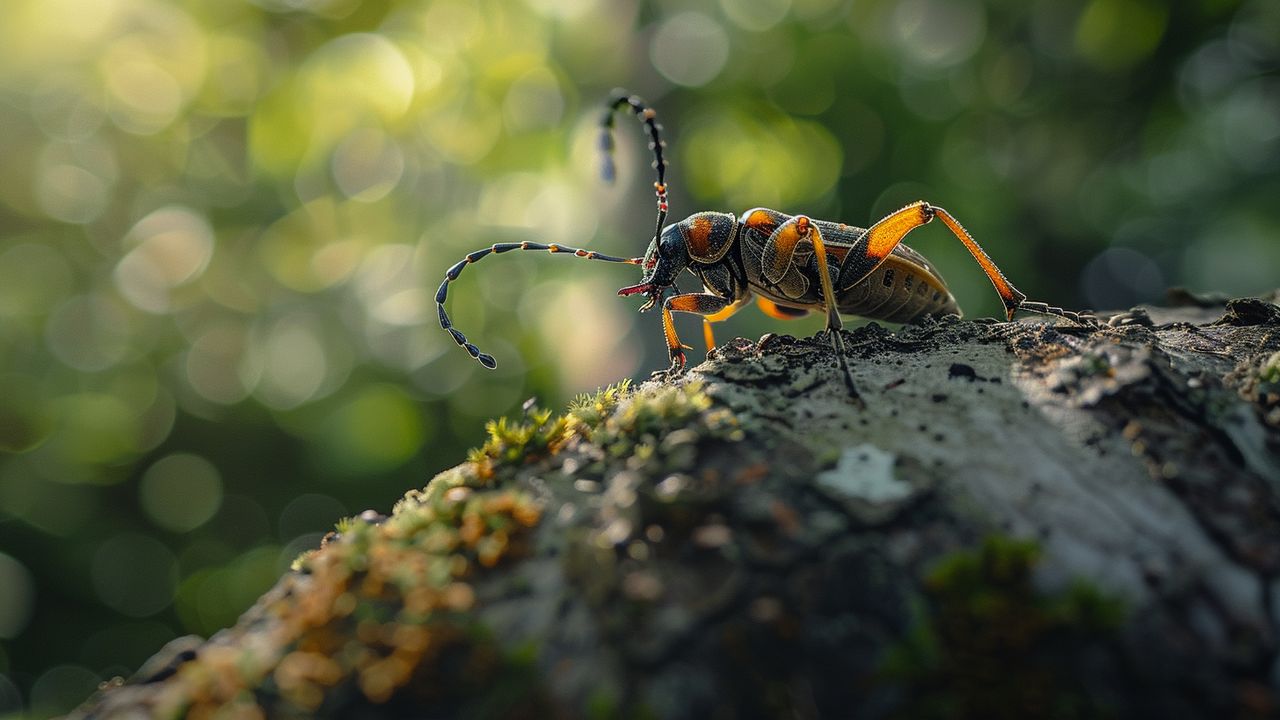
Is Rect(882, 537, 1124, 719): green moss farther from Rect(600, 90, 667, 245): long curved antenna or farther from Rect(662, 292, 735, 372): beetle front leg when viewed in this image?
Rect(600, 90, 667, 245): long curved antenna


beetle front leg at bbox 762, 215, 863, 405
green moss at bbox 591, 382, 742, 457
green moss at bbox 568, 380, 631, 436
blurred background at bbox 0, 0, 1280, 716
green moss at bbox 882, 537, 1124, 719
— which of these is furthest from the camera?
blurred background at bbox 0, 0, 1280, 716

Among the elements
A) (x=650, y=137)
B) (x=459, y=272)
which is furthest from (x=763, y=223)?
(x=459, y=272)

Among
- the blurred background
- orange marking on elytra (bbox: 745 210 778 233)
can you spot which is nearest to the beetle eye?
orange marking on elytra (bbox: 745 210 778 233)

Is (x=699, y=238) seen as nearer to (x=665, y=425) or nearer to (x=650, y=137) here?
(x=650, y=137)

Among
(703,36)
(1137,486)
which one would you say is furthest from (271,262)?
(1137,486)

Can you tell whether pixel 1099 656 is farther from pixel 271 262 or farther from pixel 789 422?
pixel 271 262

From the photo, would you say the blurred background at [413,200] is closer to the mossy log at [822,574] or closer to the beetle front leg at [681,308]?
the beetle front leg at [681,308]

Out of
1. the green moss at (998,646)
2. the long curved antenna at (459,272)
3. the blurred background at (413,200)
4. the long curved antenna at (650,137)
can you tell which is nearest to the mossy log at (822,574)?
the green moss at (998,646)
